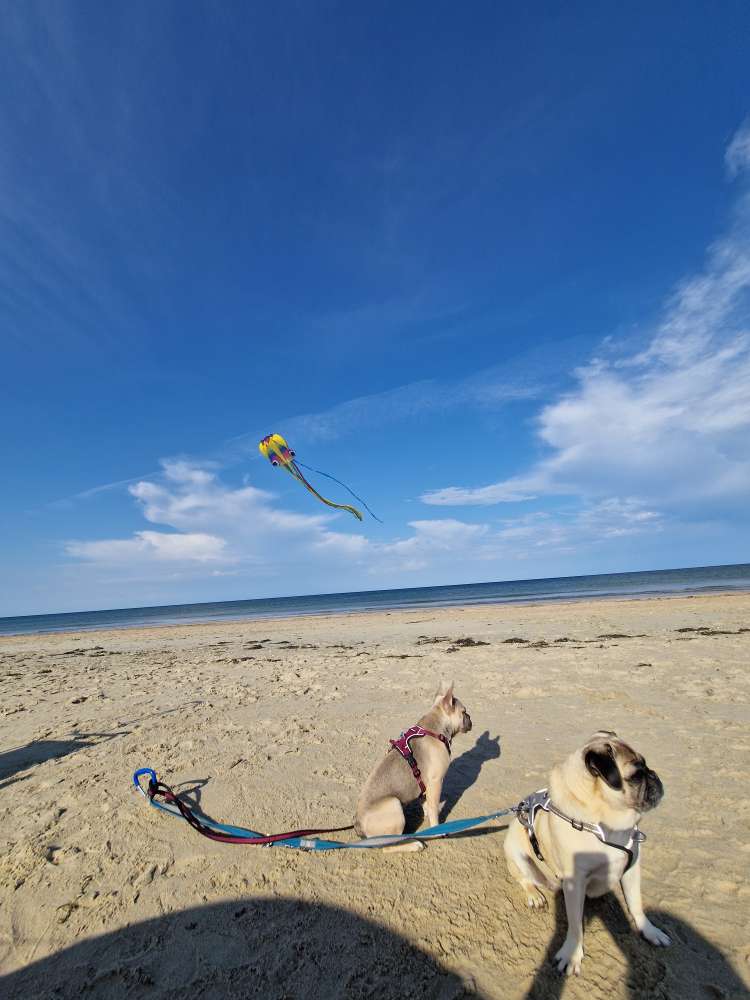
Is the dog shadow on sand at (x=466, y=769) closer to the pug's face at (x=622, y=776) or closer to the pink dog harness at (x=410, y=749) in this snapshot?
the pink dog harness at (x=410, y=749)

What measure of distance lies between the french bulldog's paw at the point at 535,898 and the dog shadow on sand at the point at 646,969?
17 centimetres

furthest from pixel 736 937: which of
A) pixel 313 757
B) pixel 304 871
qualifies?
pixel 313 757

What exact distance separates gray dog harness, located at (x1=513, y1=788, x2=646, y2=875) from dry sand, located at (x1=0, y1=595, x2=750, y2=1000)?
18.7 inches

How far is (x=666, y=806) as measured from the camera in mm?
4195

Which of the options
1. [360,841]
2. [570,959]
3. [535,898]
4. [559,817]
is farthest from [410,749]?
[570,959]

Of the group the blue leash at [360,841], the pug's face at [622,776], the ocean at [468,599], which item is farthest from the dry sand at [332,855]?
the ocean at [468,599]

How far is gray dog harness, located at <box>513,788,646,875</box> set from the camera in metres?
2.57

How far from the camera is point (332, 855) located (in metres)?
3.68

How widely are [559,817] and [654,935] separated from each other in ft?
2.78

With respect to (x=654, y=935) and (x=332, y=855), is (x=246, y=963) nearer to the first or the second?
(x=332, y=855)

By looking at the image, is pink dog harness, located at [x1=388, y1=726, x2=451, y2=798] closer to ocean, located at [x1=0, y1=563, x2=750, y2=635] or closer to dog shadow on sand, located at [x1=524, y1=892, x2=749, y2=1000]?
dog shadow on sand, located at [x1=524, y1=892, x2=749, y2=1000]

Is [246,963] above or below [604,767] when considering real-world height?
below

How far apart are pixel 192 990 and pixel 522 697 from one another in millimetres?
6528

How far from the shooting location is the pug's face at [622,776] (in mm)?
2521
